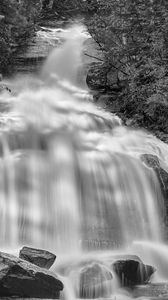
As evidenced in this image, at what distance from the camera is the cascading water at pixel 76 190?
894 centimetres

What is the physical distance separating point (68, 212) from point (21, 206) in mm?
1061

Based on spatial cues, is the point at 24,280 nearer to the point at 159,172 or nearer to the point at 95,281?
the point at 95,281

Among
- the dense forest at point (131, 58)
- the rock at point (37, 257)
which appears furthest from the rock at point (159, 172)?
the rock at point (37, 257)

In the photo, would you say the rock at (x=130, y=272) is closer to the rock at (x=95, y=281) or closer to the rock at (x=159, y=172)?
the rock at (x=95, y=281)

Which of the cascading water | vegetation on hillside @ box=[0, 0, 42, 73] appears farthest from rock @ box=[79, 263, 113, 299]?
vegetation on hillside @ box=[0, 0, 42, 73]

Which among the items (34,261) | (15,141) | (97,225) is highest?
(15,141)

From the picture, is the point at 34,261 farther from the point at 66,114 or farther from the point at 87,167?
the point at 66,114

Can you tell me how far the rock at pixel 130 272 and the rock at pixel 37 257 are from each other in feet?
3.81

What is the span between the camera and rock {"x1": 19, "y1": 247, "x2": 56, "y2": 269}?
6.96 meters

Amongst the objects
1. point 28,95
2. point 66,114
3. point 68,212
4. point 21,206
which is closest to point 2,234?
point 21,206

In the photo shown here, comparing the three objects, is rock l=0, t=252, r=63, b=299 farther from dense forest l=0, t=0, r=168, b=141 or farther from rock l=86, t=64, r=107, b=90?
rock l=86, t=64, r=107, b=90

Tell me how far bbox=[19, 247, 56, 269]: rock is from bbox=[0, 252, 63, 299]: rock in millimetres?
518

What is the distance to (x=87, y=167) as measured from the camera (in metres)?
10.8

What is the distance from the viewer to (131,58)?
51.9 ft
